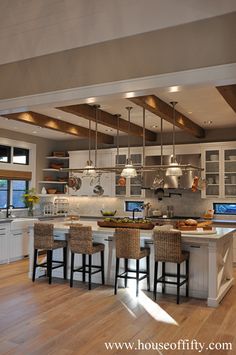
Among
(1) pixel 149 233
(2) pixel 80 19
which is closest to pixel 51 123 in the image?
(1) pixel 149 233

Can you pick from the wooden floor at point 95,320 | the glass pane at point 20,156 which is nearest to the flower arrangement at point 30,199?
the glass pane at point 20,156

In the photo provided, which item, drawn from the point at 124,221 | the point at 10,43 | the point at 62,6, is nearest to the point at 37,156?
the point at 124,221

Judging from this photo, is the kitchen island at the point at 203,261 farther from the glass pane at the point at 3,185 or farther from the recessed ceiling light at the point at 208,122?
the glass pane at the point at 3,185

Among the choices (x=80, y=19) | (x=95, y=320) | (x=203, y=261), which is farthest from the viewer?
(x=203, y=261)

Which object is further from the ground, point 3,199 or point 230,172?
point 230,172

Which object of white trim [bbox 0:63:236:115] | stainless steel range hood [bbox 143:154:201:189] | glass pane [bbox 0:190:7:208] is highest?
white trim [bbox 0:63:236:115]

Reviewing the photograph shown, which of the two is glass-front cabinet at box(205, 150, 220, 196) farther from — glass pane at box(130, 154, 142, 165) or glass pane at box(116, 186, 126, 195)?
glass pane at box(116, 186, 126, 195)

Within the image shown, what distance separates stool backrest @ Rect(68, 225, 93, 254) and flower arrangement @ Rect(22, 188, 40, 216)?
3.35 meters

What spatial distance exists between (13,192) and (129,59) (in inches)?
242

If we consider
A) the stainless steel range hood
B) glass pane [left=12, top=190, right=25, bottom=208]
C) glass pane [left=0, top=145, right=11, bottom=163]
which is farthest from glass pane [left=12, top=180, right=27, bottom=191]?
the stainless steel range hood

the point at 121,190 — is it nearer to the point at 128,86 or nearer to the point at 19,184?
the point at 19,184

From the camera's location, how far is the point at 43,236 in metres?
5.71

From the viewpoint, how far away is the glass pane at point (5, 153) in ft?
26.5

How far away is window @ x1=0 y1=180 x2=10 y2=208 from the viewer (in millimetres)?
8164
